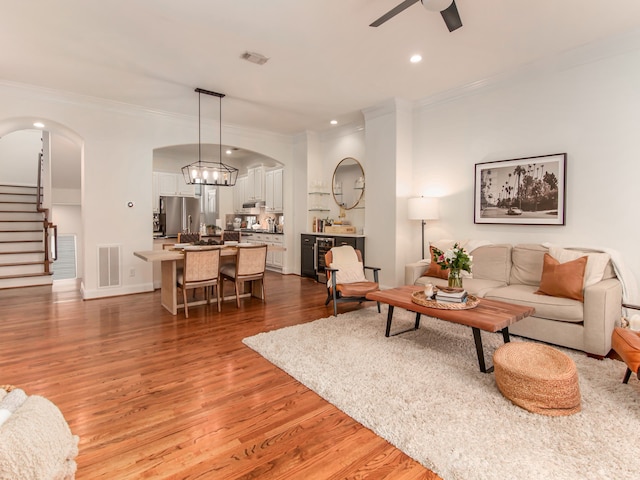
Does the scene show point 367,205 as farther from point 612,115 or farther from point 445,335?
point 612,115

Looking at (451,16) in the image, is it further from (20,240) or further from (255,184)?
(20,240)

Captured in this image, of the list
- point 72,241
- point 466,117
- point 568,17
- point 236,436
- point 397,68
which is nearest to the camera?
point 236,436

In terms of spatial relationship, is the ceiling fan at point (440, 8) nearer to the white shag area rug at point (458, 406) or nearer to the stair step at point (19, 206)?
the white shag area rug at point (458, 406)

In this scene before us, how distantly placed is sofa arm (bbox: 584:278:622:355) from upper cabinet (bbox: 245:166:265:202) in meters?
7.10

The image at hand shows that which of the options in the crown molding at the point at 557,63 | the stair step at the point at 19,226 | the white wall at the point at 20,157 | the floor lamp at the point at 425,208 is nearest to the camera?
the crown molding at the point at 557,63

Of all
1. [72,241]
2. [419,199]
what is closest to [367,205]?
[419,199]

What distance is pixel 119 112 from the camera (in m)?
5.50

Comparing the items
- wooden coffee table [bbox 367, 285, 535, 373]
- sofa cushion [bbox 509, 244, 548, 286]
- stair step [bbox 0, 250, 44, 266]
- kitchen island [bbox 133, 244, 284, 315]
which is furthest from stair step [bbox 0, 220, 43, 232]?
sofa cushion [bbox 509, 244, 548, 286]

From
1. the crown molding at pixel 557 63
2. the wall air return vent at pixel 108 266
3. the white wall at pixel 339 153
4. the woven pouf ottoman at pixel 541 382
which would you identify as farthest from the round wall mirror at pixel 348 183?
the woven pouf ottoman at pixel 541 382

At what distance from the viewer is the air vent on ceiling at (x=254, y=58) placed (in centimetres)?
383

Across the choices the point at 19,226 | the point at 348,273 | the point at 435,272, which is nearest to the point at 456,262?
the point at 435,272

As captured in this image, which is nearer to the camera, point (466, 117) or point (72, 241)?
point (466, 117)

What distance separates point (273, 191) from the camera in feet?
27.2

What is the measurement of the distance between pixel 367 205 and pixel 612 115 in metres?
3.28
